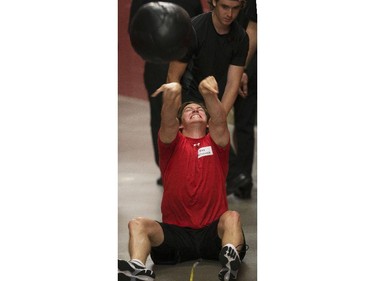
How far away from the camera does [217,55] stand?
16.4 ft

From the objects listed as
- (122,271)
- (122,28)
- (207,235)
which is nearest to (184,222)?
(207,235)

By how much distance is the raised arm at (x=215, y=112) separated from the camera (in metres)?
4.89

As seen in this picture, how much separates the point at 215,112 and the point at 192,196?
1.19ft

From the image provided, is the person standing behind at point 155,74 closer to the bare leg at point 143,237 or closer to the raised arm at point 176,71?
the raised arm at point 176,71

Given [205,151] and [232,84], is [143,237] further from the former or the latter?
[232,84]

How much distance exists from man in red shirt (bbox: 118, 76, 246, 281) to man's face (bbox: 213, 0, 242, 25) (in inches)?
13.4

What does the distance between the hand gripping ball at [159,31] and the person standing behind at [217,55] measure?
25 cm

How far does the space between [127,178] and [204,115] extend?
0.39 m

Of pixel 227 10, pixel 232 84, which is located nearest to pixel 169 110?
pixel 232 84

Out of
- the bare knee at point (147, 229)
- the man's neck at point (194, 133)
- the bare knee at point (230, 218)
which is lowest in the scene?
the bare knee at point (147, 229)

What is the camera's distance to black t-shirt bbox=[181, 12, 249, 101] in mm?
4938

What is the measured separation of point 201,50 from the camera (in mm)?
4957

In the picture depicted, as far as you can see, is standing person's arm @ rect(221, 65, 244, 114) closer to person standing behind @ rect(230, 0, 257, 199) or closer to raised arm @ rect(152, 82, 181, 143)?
person standing behind @ rect(230, 0, 257, 199)

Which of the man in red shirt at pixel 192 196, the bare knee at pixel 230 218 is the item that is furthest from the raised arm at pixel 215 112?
the bare knee at pixel 230 218
